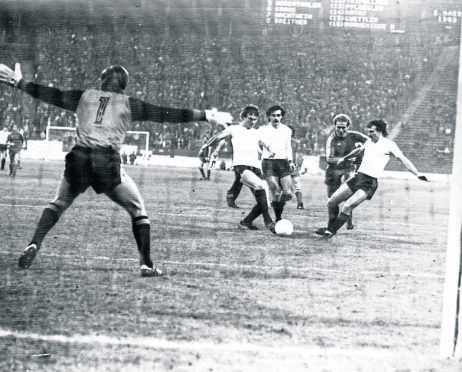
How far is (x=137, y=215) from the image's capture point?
3674mm

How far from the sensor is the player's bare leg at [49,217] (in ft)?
12.0

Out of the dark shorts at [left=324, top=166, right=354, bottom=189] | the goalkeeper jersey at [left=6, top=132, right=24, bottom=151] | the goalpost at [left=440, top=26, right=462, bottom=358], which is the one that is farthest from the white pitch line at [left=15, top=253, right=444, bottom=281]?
the goalkeeper jersey at [left=6, top=132, right=24, bottom=151]

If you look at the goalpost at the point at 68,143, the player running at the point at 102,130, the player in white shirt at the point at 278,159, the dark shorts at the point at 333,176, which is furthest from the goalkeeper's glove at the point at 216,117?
the goalpost at the point at 68,143

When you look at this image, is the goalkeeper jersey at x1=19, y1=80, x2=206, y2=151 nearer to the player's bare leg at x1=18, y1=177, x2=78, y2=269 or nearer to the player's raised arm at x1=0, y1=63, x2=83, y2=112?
the player's raised arm at x1=0, y1=63, x2=83, y2=112

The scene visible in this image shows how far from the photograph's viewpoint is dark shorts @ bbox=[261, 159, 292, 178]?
6.78m

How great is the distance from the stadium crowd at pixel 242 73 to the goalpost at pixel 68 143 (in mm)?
2952

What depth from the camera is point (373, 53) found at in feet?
27.6

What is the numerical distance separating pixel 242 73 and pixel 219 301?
676 cm

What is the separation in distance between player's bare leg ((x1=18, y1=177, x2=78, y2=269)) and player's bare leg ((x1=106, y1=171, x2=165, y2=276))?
0.81 feet

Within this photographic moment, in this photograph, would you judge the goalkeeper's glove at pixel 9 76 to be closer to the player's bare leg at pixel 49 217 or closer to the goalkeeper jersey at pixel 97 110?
the goalkeeper jersey at pixel 97 110

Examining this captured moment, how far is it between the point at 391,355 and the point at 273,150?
4.62 m

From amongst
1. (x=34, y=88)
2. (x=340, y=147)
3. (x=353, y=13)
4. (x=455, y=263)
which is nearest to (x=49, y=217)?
(x=34, y=88)

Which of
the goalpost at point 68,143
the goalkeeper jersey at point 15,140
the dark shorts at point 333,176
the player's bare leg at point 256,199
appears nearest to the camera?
the player's bare leg at point 256,199

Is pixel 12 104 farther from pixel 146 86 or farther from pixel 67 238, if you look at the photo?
pixel 67 238
